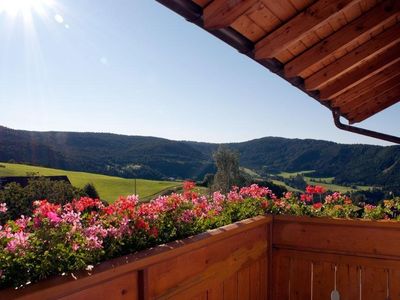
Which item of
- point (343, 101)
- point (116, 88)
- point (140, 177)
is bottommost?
point (140, 177)

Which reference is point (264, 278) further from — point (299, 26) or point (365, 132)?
point (365, 132)

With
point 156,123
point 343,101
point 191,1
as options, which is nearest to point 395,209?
point 343,101

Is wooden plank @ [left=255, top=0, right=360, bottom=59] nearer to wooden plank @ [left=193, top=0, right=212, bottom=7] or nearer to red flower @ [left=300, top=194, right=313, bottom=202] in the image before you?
wooden plank @ [left=193, top=0, right=212, bottom=7]

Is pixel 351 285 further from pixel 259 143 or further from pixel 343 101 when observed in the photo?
pixel 259 143

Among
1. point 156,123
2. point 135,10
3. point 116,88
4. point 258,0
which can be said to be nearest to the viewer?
point 258,0

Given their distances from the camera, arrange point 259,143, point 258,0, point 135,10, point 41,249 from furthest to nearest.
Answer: point 259,143, point 135,10, point 258,0, point 41,249

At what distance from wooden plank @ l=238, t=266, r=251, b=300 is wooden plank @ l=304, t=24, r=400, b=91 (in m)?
Answer: 1.45

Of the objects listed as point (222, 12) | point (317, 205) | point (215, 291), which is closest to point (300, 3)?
point (222, 12)

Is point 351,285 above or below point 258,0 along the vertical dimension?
below

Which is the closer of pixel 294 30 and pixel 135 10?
pixel 294 30

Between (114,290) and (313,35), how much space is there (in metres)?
1.79

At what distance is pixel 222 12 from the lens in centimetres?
156

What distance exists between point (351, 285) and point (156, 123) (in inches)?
1514

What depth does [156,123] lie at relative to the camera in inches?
1599
